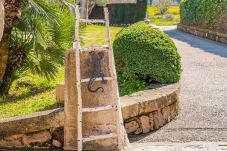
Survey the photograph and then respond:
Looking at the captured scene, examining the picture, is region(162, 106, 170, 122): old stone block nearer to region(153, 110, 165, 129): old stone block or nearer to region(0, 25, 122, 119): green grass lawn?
region(153, 110, 165, 129): old stone block

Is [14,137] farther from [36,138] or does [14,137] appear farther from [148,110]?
[148,110]

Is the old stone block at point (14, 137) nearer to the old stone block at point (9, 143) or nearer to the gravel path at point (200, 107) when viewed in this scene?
the old stone block at point (9, 143)

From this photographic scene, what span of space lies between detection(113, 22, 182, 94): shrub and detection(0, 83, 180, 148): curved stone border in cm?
32

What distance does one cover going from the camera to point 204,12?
22.2 metres

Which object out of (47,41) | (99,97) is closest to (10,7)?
(47,41)

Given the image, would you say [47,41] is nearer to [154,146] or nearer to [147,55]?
[147,55]

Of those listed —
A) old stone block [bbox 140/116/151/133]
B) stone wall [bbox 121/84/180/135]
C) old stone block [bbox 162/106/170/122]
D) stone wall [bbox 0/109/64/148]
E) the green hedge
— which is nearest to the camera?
stone wall [bbox 0/109/64/148]

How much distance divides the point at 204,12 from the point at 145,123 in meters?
16.7

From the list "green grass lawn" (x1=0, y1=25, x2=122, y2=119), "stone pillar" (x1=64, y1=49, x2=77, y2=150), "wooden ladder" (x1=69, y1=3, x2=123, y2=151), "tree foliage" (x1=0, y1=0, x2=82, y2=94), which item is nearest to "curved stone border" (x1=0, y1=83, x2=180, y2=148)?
"stone pillar" (x1=64, y1=49, x2=77, y2=150)

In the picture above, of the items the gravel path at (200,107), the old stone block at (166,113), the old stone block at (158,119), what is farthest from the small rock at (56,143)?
the old stone block at (166,113)

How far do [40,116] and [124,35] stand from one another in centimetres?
278

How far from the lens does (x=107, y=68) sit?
5.38 meters

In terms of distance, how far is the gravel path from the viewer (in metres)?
6.11

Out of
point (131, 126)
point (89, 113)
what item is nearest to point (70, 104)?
point (89, 113)
